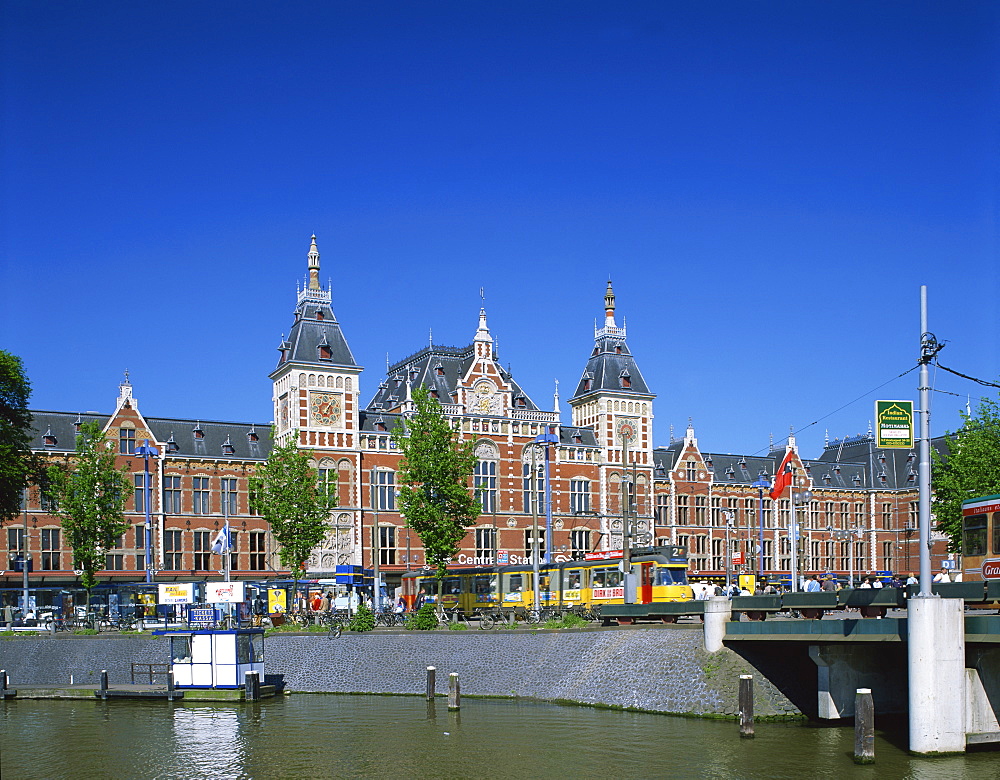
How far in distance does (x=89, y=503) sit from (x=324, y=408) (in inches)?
772

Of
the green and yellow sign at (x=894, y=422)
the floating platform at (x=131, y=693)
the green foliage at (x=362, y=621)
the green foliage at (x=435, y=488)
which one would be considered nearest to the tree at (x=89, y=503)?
the floating platform at (x=131, y=693)

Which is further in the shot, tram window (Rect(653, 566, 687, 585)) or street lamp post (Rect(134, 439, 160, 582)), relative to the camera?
street lamp post (Rect(134, 439, 160, 582))

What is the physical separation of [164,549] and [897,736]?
5425cm

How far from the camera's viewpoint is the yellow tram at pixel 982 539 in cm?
3953

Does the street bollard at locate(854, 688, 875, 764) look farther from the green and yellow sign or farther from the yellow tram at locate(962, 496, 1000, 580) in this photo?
the yellow tram at locate(962, 496, 1000, 580)

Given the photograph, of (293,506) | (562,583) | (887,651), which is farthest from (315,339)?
(887,651)

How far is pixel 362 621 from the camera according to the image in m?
50.5

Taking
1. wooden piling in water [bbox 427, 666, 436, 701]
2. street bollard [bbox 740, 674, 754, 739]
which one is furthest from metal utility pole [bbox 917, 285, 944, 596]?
wooden piling in water [bbox 427, 666, 436, 701]

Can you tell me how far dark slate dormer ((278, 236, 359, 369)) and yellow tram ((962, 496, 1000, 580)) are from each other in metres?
47.2

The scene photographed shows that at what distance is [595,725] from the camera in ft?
116

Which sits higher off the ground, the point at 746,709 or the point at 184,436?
the point at 184,436

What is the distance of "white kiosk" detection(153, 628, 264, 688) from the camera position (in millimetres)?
43938

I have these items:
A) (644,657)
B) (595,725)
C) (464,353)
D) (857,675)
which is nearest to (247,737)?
(595,725)

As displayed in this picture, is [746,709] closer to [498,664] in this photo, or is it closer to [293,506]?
[498,664]
